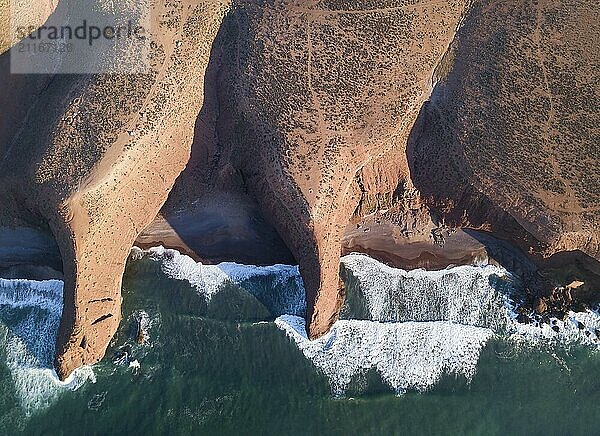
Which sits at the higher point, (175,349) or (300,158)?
(300,158)

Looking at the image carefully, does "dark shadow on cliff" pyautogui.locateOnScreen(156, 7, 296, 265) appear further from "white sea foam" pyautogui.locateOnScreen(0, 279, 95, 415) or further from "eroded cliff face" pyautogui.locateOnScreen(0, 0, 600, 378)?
"white sea foam" pyautogui.locateOnScreen(0, 279, 95, 415)

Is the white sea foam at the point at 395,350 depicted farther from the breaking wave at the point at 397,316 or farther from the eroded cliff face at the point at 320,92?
the eroded cliff face at the point at 320,92

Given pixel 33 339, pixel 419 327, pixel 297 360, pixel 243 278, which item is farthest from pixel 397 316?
pixel 33 339

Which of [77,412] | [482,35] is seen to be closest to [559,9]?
[482,35]

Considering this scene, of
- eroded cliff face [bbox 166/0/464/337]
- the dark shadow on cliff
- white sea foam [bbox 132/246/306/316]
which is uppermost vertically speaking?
eroded cliff face [bbox 166/0/464/337]

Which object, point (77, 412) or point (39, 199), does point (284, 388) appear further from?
point (39, 199)

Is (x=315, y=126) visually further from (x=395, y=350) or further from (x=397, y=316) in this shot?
(x=395, y=350)
